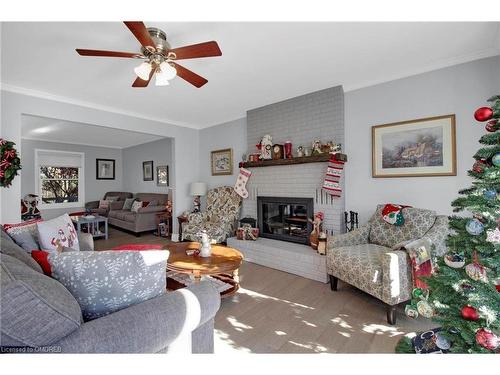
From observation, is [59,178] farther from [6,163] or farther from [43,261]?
[43,261]

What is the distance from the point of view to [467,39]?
2061mm

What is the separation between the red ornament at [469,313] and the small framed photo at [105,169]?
321 inches

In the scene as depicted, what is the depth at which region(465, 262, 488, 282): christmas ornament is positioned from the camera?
1047 mm

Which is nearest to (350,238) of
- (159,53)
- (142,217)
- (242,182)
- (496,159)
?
(496,159)

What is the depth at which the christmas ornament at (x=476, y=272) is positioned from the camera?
1.05 metres

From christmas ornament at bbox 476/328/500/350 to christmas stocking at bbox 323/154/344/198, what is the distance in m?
2.06

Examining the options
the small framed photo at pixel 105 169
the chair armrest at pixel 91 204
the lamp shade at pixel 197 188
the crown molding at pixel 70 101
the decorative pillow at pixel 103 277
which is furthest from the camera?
the small framed photo at pixel 105 169

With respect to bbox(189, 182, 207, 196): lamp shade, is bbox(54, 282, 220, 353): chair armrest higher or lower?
lower

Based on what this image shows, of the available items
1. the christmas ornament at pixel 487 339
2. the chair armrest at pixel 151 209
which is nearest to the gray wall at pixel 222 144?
the chair armrest at pixel 151 209

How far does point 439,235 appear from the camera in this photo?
2094 mm

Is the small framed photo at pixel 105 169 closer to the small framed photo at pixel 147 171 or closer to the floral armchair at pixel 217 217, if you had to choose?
the small framed photo at pixel 147 171

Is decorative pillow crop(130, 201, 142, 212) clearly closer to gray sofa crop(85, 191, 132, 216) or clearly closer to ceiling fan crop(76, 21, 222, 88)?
gray sofa crop(85, 191, 132, 216)

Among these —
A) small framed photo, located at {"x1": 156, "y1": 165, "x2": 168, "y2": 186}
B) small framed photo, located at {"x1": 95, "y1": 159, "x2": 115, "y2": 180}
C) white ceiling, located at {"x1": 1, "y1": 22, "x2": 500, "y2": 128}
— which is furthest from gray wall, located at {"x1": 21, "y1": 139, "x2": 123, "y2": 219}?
white ceiling, located at {"x1": 1, "y1": 22, "x2": 500, "y2": 128}
